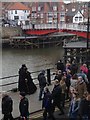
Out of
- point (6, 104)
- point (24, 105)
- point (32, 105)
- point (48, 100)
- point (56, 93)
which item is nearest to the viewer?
point (24, 105)

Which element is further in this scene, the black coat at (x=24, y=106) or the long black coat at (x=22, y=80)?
the long black coat at (x=22, y=80)

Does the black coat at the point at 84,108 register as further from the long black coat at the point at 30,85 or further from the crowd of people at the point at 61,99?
the long black coat at the point at 30,85

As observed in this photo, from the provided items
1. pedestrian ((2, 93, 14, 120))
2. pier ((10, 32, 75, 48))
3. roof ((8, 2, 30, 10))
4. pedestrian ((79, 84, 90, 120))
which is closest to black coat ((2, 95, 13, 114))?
pedestrian ((2, 93, 14, 120))

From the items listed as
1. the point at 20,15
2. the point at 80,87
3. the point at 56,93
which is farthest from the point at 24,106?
the point at 20,15

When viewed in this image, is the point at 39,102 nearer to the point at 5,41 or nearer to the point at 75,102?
the point at 75,102

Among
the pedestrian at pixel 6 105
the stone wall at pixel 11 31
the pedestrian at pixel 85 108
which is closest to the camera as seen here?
the pedestrian at pixel 85 108

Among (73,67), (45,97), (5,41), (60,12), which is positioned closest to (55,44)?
(5,41)

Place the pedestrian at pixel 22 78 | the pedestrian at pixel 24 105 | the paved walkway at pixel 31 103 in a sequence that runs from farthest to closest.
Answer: the pedestrian at pixel 22 78
the paved walkway at pixel 31 103
the pedestrian at pixel 24 105

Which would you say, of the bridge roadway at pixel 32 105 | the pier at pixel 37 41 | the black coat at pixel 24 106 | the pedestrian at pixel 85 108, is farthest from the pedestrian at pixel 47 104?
the pier at pixel 37 41

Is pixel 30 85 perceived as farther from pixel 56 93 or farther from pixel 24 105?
pixel 24 105

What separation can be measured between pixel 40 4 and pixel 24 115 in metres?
77.9

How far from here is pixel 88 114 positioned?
1080 centimetres

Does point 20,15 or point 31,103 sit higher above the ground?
point 20,15

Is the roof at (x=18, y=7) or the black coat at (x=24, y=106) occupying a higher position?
the roof at (x=18, y=7)
